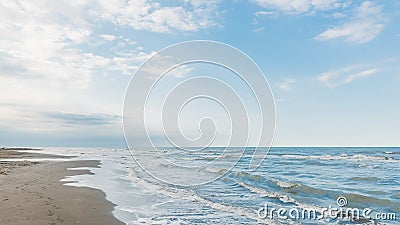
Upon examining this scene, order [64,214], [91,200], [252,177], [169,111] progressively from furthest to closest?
[252,177], [169,111], [91,200], [64,214]

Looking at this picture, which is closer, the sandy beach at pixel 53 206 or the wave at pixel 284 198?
the sandy beach at pixel 53 206

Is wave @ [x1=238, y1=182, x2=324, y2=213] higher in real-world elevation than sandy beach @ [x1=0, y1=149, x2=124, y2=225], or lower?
lower

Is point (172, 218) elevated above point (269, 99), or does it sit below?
below

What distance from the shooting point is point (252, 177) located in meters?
22.9

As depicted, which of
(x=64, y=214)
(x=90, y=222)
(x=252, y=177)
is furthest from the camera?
(x=252, y=177)

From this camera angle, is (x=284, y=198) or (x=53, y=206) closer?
(x=53, y=206)

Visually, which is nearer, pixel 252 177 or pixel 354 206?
pixel 354 206

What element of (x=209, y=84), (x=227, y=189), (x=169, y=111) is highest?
(x=209, y=84)

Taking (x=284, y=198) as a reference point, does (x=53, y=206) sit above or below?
above

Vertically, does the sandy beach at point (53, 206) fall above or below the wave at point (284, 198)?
above

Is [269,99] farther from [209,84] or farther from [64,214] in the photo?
[64,214]

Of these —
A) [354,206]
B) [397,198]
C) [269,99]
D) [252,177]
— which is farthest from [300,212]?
[252,177]

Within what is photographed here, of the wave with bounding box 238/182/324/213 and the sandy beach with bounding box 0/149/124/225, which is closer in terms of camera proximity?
the sandy beach with bounding box 0/149/124/225

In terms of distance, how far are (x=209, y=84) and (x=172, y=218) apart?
7.21m
